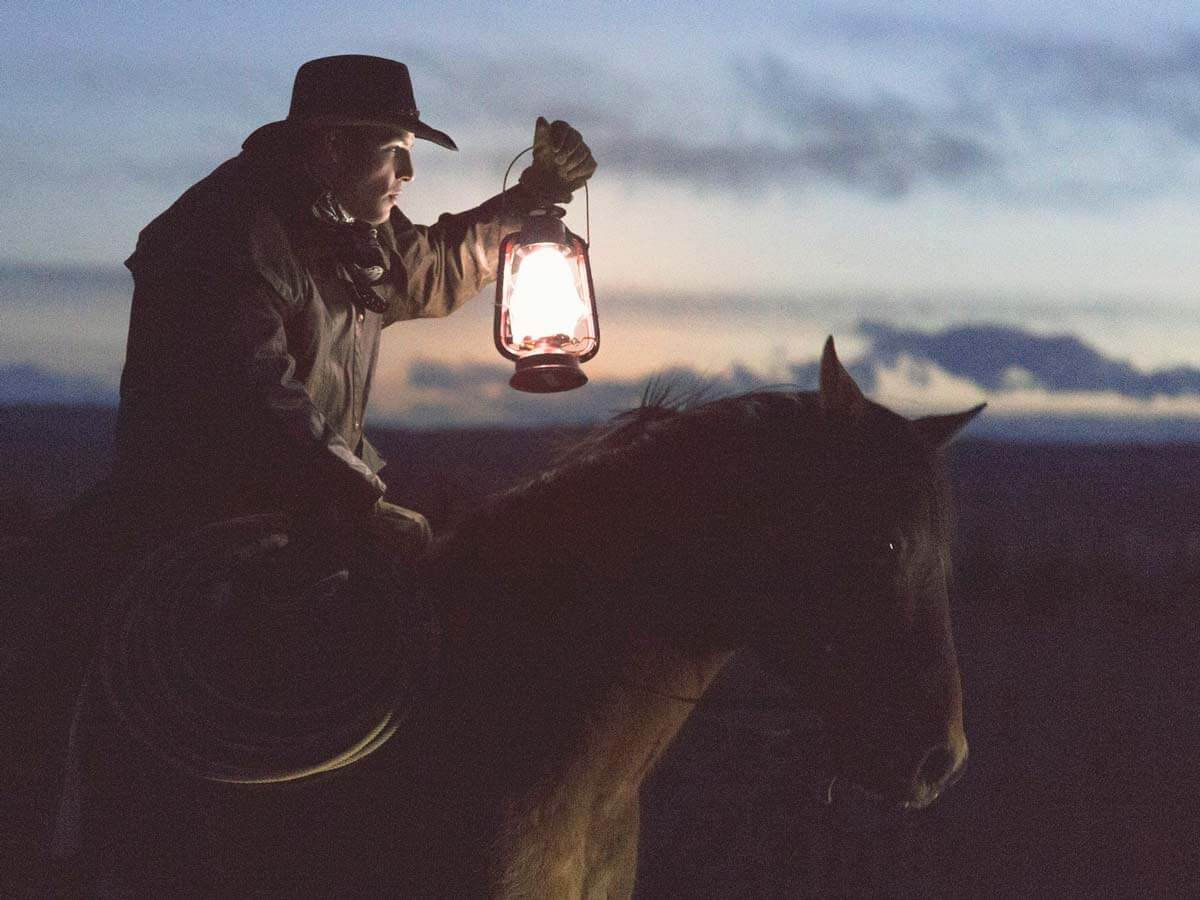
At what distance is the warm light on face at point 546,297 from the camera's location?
372 cm

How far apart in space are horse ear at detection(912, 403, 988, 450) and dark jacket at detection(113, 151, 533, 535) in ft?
4.36

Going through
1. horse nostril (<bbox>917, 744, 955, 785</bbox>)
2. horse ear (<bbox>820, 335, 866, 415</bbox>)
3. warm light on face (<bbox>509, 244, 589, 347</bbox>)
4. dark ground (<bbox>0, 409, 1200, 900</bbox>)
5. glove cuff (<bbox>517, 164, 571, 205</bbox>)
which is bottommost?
dark ground (<bbox>0, 409, 1200, 900</bbox>)

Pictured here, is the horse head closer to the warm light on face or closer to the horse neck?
the horse neck

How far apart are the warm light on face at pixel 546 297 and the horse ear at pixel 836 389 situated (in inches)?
46.6

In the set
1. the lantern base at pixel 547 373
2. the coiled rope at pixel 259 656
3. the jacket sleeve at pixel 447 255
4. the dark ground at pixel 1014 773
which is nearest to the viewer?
the coiled rope at pixel 259 656

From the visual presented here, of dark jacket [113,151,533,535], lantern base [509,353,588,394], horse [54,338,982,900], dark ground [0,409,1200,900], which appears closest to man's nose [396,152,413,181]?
dark jacket [113,151,533,535]

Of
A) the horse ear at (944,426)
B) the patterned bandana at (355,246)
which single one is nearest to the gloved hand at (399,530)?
the patterned bandana at (355,246)

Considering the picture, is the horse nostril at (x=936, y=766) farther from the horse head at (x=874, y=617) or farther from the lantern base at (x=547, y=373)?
the lantern base at (x=547, y=373)

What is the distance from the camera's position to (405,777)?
2.79 meters

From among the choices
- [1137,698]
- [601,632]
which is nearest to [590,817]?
[601,632]

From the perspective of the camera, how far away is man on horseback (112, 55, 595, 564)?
2.88 meters

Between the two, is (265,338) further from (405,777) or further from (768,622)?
(768,622)

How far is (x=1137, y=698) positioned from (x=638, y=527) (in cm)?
1277

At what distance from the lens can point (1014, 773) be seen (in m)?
11.0
